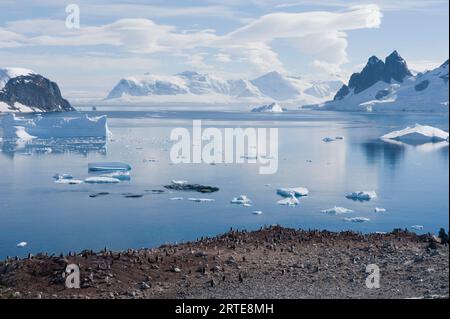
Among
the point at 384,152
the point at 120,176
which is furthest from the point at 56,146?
the point at 384,152

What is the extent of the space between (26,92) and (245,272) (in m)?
183

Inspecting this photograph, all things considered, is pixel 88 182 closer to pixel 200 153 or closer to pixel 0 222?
pixel 0 222

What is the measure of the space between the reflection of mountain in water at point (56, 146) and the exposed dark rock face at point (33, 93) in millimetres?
120390

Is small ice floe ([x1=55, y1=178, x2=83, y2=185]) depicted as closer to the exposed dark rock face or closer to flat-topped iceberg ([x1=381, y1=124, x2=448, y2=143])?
flat-topped iceberg ([x1=381, y1=124, x2=448, y2=143])

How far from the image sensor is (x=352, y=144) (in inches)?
2420

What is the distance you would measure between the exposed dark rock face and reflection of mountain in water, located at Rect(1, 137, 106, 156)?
120 meters

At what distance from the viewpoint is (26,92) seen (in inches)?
7323

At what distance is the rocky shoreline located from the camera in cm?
1287

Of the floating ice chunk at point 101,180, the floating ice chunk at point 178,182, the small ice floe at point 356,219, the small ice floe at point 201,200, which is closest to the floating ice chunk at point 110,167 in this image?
the floating ice chunk at point 101,180

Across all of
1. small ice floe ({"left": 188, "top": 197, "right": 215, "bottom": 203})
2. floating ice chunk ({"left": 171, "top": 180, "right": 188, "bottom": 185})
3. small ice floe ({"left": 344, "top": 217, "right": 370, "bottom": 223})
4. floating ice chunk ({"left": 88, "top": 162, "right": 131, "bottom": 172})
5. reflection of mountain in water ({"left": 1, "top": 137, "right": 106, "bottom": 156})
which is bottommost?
small ice floe ({"left": 344, "top": 217, "right": 370, "bottom": 223})

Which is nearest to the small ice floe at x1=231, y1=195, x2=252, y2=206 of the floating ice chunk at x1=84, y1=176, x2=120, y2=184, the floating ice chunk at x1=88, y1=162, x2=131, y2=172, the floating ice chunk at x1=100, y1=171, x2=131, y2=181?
the floating ice chunk at x1=84, y1=176, x2=120, y2=184

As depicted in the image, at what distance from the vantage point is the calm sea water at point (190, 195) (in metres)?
23.9
